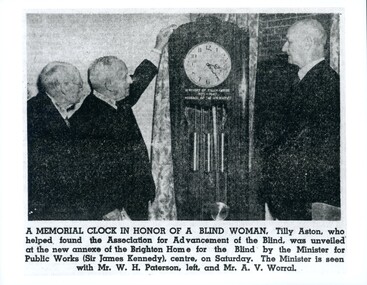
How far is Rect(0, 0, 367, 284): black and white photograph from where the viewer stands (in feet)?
10.4

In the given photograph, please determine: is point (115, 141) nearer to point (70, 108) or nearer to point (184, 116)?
point (70, 108)

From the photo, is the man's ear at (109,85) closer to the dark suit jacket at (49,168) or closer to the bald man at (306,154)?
the dark suit jacket at (49,168)

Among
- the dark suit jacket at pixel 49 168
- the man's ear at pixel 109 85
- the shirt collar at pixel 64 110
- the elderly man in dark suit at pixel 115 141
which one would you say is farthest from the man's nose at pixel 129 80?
the dark suit jacket at pixel 49 168

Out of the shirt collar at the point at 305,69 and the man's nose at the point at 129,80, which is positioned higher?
the shirt collar at the point at 305,69

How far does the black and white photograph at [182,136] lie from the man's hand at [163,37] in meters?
0.01

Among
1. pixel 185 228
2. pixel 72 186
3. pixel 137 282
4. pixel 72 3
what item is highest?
pixel 72 3

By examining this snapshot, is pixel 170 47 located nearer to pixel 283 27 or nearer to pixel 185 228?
pixel 283 27

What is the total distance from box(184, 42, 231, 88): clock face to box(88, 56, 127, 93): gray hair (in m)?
0.44

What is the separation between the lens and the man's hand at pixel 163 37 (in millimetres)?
3262

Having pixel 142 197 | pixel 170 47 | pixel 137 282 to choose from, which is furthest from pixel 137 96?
pixel 137 282

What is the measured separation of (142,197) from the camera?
10.7 ft

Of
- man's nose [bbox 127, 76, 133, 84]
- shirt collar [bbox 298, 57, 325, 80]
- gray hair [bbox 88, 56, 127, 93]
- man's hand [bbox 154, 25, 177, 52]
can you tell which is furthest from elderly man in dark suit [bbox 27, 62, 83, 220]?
shirt collar [bbox 298, 57, 325, 80]

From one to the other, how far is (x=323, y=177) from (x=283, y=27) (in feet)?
3.16

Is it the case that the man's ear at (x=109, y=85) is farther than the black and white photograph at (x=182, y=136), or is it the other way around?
the man's ear at (x=109, y=85)
